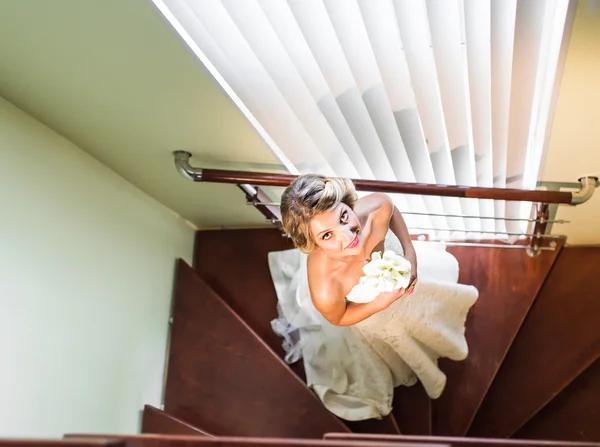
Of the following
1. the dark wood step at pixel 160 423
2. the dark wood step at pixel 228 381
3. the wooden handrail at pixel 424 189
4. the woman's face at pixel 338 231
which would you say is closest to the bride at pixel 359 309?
the woman's face at pixel 338 231

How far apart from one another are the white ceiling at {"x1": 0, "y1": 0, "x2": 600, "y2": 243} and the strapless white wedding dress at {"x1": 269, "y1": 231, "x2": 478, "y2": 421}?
654 millimetres

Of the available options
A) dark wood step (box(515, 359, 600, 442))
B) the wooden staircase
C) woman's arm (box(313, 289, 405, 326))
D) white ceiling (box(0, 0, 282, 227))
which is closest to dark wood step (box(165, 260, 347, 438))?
the wooden staircase

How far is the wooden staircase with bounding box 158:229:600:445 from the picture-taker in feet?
10.1

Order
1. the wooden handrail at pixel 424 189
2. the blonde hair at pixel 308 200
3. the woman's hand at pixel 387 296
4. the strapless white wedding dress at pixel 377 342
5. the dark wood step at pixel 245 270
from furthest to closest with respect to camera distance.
Result: the dark wood step at pixel 245 270 → the strapless white wedding dress at pixel 377 342 → the wooden handrail at pixel 424 189 → the woman's hand at pixel 387 296 → the blonde hair at pixel 308 200

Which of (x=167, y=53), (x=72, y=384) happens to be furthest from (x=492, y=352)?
(x=167, y=53)

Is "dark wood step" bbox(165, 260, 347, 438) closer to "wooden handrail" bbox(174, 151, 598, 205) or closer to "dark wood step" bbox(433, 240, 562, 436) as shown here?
"dark wood step" bbox(433, 240, 562, 436)

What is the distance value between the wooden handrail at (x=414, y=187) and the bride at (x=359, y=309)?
0.39 meters

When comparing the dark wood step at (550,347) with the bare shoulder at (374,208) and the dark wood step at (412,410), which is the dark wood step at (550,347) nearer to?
the dark wood step at (412,410)

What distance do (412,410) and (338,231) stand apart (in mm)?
2033

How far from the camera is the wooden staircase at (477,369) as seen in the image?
121 inches

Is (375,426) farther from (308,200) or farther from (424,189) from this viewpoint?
(308,200)

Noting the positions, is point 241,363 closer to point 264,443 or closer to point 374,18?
point 374,18

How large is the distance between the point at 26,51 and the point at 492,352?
259 centimetres

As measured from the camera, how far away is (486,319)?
321cm
